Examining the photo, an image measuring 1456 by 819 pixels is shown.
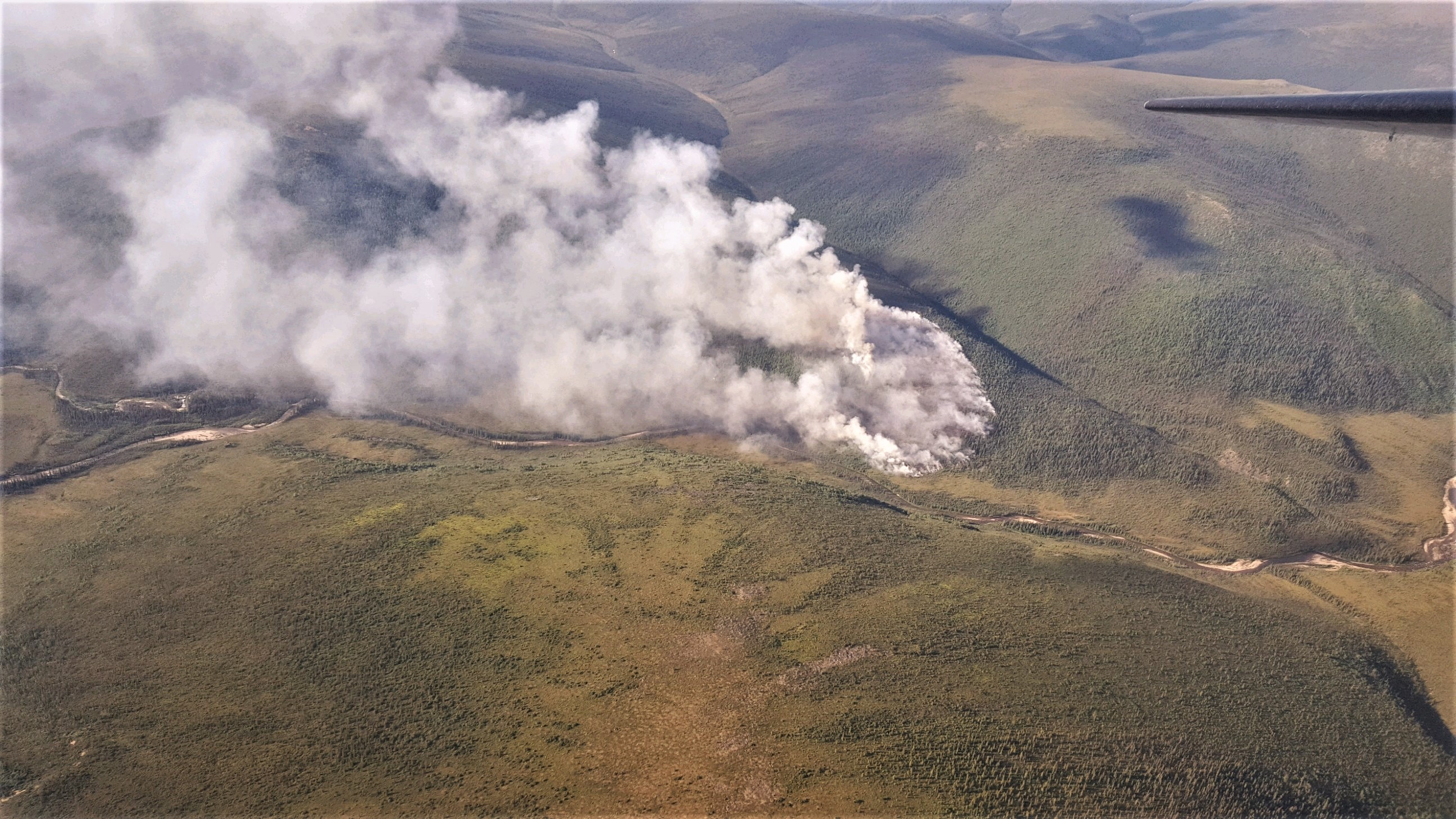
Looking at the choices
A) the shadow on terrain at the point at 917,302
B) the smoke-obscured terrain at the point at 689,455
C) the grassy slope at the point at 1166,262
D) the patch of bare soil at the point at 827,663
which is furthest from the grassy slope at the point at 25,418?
the grassy slope at the point at 1166,262

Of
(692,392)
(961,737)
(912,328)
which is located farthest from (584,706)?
(912,328)

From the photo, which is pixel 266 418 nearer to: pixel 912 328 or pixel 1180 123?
pixel 912 328

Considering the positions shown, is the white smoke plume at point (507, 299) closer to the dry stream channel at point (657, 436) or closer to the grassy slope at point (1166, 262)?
the dry stream channel at point (657, 436)

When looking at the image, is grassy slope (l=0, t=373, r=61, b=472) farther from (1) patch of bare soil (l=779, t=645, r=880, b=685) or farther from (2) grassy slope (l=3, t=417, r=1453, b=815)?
(1) patch of bare soil (l=779, t=645, r=880, b=685)

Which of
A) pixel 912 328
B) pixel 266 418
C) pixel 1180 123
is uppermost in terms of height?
pixel 1180 123

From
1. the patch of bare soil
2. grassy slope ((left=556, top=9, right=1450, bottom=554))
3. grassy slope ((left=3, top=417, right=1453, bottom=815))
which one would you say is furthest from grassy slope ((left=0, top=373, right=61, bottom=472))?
grassy slope ((left=556, top=9, right=1450, bottom=554))

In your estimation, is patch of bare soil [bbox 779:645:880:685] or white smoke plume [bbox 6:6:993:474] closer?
patch of bare soil [bbox 779:645:880:685]
